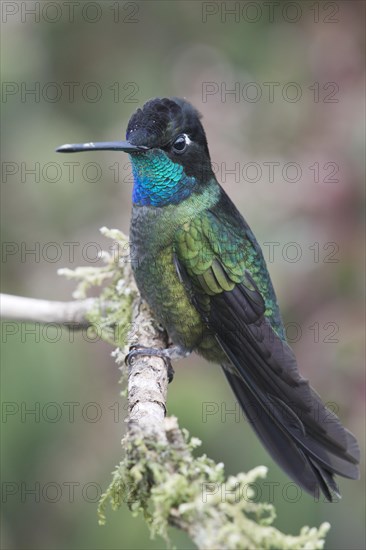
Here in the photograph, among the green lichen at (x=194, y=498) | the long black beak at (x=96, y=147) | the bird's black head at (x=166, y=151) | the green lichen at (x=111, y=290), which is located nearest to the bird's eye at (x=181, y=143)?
the bird's black head at (x=166, y=151)

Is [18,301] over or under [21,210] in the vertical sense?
under

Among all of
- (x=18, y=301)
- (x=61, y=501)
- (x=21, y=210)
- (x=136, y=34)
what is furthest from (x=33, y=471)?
(x=136, y=34)

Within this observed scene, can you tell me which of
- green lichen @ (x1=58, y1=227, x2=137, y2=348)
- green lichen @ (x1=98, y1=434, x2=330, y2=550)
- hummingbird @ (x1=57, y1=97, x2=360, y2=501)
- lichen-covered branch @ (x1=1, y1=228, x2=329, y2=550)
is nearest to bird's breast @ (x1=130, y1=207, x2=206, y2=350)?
hummingbird @ (x1=57, y1=97, x2=360, y2=501)

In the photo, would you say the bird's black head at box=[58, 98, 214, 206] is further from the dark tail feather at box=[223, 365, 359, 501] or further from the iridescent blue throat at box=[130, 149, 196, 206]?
the dark tail feather at box=[223, 365, 359, 501]

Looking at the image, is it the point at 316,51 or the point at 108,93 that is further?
the point at 108,93

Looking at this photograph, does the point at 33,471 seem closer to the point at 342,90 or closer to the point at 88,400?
the point at 88,400
